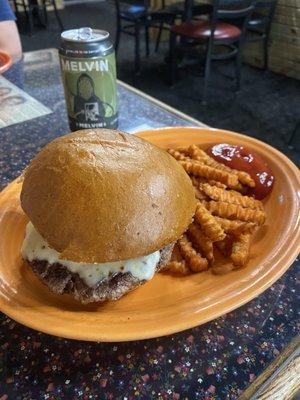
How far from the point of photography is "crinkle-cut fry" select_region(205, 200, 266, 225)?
798 mm

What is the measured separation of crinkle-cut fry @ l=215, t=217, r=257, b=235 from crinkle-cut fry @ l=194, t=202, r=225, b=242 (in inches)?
0.9

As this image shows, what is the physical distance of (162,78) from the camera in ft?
13.4

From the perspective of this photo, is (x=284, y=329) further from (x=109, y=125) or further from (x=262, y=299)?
(x=109, y=125)

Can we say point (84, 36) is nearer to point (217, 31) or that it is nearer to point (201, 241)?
point (201, 241)

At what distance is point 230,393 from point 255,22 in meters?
3.87

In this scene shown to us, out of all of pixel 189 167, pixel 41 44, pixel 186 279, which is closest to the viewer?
pixel 186 279

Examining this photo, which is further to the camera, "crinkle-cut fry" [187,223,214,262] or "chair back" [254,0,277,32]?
"chair back" [254,0,277,32]

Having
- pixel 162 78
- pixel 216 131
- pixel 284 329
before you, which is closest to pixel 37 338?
pixel 284 329

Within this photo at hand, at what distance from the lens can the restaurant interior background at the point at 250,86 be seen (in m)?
3.14

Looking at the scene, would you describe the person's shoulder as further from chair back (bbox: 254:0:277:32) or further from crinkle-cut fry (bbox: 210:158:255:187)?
chair back (bbox: 254:0:277:32)

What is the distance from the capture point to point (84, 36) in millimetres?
960

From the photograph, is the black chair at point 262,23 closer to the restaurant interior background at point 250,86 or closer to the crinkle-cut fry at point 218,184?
the restaurant interior background at point 250,86

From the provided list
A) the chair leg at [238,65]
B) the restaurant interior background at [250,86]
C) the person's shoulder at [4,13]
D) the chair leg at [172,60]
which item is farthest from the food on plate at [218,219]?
the chair leg at [172,60]

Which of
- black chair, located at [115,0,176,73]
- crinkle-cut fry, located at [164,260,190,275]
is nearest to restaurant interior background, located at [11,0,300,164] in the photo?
black chair, located at [115,0,176,73]
